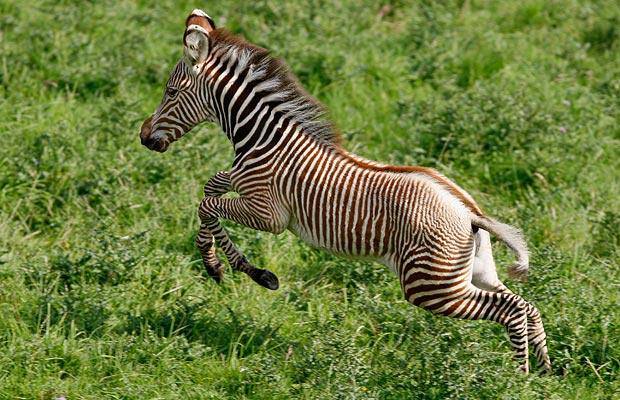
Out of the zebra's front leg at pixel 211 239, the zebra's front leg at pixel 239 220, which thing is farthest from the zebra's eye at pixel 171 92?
the zebra's front leg at pixel 239 220

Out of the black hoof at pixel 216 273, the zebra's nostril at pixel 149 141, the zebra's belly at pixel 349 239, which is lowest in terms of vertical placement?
the black hoof at pixel 216 273

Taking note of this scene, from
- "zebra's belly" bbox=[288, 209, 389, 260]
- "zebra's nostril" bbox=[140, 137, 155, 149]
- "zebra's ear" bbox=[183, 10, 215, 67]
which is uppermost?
"zebra's ear" bbox=[183, 10, 215, 67]

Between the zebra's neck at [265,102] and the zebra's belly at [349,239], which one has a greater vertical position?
the zebra's neck at [265,102]

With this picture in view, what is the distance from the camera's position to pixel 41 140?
9.74 metres

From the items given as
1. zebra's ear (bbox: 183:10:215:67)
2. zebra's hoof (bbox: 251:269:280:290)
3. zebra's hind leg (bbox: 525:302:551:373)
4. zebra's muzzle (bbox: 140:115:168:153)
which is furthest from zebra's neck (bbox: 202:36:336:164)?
zebra's hind leg (bbox: 525:302:551:373)

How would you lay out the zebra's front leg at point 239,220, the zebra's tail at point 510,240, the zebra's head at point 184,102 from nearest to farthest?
the zebra's tail at point 510,240
the zebra's front leg at point 239,220
the zebra's head at point 184,102

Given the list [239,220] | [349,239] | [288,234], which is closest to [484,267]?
[349,239]

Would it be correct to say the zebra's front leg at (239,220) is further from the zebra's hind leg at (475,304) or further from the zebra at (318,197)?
the zebra's hind leg at (475,304)

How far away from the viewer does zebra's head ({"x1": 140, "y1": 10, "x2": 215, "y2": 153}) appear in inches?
311

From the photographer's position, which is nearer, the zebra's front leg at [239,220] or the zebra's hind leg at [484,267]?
the zebra's hind leg at [484,267]

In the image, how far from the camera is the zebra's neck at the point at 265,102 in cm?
779

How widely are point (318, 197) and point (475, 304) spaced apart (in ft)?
4.23

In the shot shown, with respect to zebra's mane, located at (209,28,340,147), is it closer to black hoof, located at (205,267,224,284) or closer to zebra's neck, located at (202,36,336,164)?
zebra's neck, located at (202,36,336,164)

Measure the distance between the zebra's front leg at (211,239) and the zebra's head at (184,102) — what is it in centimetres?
44
